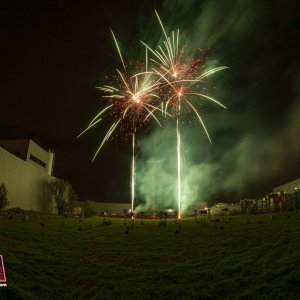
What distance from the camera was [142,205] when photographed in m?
72.9

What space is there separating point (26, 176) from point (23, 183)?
5.01 ft

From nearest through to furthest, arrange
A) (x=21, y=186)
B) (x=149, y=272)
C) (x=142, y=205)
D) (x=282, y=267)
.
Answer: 1. (x=282, y=267)
2. (x=149, y=272)
3. (x=21, y=186)
4. (x=142, y=205)

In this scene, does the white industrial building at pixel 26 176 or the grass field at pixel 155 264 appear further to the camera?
the white industrial building at pixel 26 176

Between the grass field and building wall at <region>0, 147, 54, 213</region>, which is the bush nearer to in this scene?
building wall at <region>0, 147, 54, 213</region>

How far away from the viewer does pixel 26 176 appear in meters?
51.8

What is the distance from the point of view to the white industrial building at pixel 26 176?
4528 cm

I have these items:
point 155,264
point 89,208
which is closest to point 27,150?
point 89,208

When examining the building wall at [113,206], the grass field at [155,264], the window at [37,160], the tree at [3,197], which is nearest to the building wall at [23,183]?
the tree at [3,197]

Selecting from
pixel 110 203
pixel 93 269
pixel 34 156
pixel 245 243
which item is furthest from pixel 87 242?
pixel 110 203

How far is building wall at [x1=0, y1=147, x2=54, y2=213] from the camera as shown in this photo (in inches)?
1766

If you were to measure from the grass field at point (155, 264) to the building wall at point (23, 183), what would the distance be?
22065 mm

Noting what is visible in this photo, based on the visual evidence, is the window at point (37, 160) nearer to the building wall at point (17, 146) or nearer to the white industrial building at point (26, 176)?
the white industrial building at point (26, 176)

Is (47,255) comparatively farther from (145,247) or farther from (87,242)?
(145,247)

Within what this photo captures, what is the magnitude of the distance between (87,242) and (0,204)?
76.8ft
